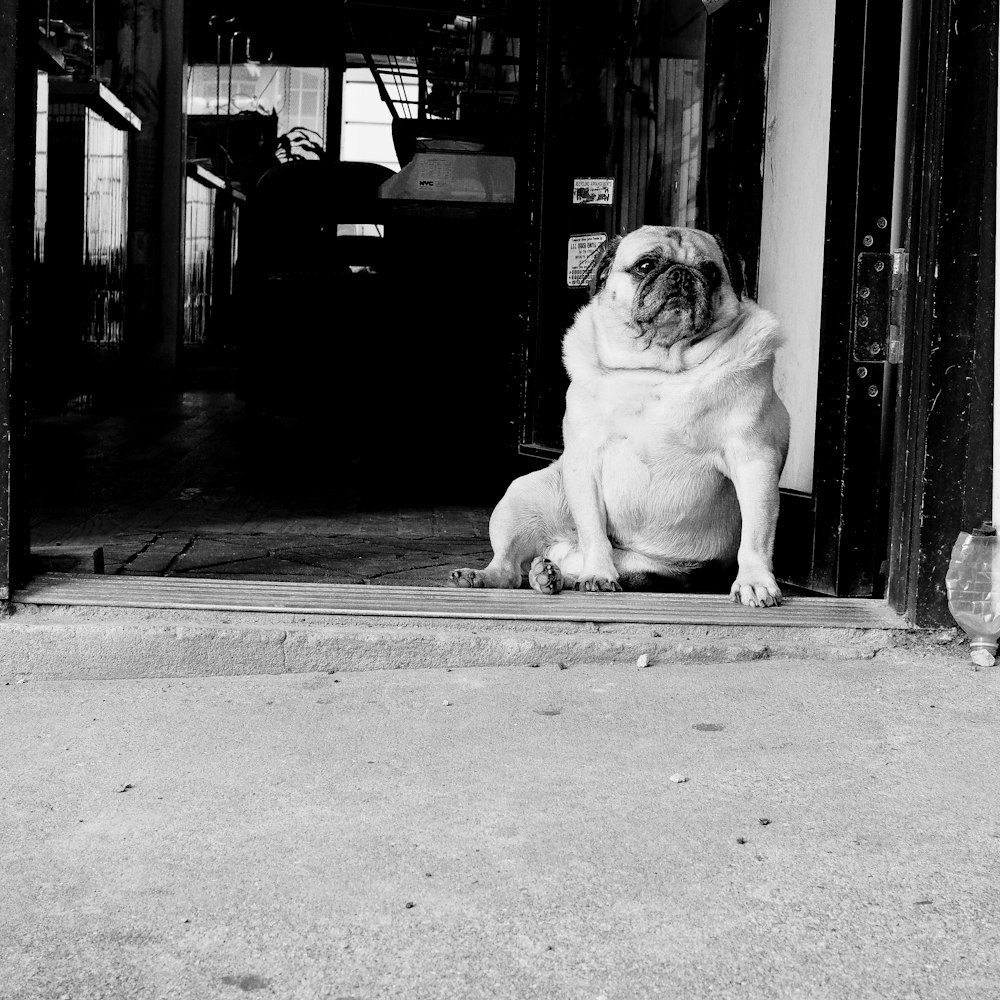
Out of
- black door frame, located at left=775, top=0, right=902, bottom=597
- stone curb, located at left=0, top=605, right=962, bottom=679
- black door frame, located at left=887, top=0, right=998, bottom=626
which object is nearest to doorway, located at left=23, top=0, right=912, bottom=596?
black door frame, located at left=775, top=0, right=902, bottom=597

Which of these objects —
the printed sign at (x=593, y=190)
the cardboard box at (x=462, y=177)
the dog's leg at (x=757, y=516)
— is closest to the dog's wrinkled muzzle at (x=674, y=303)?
the dog's leg at (x=757, y=516)

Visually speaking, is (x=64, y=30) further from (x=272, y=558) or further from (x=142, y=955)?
(x=142, y=955)

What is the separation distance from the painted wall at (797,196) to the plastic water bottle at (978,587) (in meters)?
0.80

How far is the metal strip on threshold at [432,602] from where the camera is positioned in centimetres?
297

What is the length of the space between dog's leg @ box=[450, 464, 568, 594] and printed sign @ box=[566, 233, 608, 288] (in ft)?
3.84

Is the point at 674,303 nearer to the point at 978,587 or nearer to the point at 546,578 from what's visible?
the point at 546,578

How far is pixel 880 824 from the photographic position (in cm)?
198

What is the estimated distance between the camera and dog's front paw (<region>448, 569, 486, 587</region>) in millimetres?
3340

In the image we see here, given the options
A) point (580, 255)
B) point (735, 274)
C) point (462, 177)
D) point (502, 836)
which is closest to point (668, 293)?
point (735, 274)

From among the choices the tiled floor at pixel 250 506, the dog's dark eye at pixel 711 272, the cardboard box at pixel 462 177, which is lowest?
the tiled floor at pixel 250 506

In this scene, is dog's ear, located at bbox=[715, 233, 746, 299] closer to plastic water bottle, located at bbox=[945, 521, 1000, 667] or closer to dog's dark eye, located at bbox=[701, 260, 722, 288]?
dog's dark eye, located at bbox=[701, 260, 722, 288]

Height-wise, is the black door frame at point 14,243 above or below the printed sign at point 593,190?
below

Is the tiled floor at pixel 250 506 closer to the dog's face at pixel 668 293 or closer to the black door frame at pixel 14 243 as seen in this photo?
the black door frame at pixel 14 243

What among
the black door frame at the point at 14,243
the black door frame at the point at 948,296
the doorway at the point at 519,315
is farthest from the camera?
the doorway at the point at 519,315
